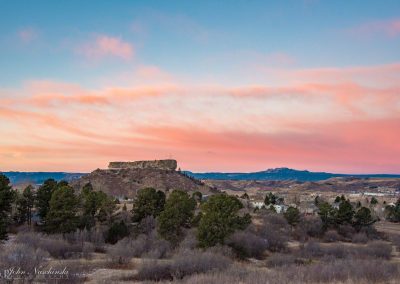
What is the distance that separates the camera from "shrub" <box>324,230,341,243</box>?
189ft

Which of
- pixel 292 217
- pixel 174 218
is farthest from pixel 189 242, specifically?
pixel 292 217

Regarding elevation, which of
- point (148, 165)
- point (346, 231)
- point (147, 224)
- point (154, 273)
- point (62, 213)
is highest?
point (148, 165)

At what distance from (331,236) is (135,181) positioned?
90.9 metres

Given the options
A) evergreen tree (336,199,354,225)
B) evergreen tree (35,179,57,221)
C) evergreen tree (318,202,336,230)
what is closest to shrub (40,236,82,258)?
evergreen tree (35,179,57,221)

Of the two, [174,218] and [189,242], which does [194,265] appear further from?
[174,218]

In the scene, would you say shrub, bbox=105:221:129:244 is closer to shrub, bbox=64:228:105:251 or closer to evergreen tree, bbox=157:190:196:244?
shrub, bbox=64:228:105:251

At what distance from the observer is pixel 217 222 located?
119ft

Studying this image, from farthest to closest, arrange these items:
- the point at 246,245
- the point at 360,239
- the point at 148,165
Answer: the point at 148,165, the point at 360,239, the point at 246,245

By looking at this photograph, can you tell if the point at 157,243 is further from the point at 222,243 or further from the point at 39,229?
the point at 39,229

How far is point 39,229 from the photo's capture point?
162 ft

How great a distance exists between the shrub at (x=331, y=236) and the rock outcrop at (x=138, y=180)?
7038 centimetres

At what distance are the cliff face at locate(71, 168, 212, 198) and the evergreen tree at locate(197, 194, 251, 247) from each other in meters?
90.2

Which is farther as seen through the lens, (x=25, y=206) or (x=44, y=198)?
(x=25, y=206)

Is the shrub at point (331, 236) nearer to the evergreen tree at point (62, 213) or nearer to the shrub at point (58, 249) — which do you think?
the evergreen tree at point (62, 213)
